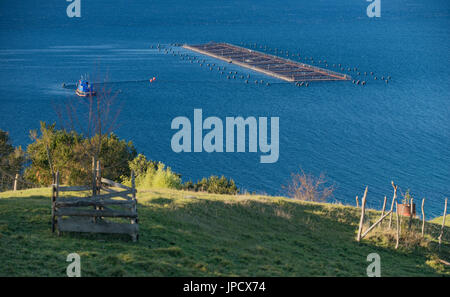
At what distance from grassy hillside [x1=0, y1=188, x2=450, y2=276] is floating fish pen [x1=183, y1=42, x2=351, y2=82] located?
403 feet

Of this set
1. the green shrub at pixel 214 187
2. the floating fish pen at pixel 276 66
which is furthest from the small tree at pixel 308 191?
the floating fish pen at pixel 276 66

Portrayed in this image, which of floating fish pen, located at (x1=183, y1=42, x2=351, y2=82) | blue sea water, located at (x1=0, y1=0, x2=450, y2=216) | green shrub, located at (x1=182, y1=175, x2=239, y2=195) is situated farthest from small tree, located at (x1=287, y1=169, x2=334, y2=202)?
floating fish pen, located at (x1=183, y1=42, x2=351, y2=82)

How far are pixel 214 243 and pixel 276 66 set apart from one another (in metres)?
151

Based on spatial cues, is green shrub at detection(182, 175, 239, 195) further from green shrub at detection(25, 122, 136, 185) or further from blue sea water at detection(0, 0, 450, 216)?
blue sea water at detection(0, 0, 450, 216)

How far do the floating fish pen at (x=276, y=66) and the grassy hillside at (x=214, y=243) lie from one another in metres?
123

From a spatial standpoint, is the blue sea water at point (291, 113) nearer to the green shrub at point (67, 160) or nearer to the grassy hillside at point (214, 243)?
the green shrub at point (67, 160)

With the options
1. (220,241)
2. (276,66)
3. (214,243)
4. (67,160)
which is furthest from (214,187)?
(276,66)

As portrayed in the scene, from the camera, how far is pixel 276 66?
6826 inches

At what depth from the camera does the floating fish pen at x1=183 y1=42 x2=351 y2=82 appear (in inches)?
6289

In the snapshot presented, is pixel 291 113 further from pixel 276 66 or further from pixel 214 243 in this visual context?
pixel 214 243

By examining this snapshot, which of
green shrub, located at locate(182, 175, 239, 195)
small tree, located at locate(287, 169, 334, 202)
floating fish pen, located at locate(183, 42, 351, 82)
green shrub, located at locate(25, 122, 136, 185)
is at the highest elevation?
floating fish pen, located at locate(183, 42, 351, 82)

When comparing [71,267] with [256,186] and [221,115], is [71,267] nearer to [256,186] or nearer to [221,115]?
[256,186]

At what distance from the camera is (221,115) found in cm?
12556
